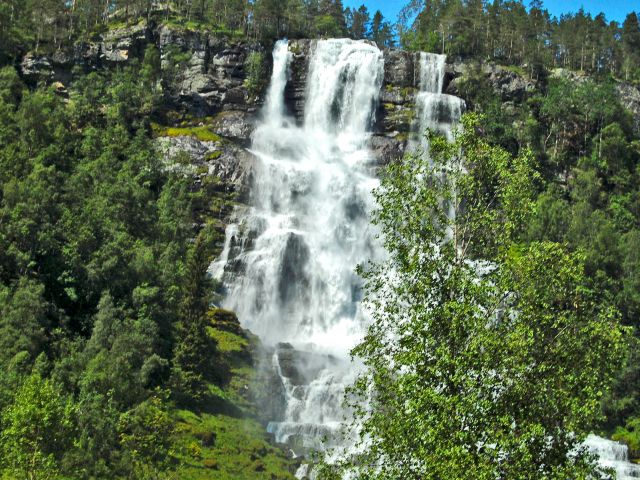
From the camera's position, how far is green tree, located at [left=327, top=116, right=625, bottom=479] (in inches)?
681

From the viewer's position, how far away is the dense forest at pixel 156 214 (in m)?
39.5

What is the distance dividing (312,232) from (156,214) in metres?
17.4

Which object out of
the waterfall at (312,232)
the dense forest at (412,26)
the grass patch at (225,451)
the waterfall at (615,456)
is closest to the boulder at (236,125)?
the waterfall at (312,232)

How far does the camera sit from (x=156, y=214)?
69875 mm

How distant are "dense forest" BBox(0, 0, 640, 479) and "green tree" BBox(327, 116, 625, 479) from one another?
881mm

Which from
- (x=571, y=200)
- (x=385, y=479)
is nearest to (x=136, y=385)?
(x=385, y=479)

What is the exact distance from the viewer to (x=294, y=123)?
310 ft

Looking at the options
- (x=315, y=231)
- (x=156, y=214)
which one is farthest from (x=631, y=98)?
(x=156, y=214)

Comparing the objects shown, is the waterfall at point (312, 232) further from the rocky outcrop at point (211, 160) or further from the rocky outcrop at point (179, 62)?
the rocky outcrop at point (179, 62)

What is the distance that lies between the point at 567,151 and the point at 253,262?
4570cm

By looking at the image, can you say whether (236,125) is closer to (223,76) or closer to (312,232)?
(223,76)

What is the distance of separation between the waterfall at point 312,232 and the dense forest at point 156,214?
162 inches

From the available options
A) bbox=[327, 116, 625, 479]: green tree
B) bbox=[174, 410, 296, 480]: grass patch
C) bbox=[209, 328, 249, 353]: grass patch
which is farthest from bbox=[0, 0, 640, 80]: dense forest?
bbox=[327, 116, 625, 479]: green tree

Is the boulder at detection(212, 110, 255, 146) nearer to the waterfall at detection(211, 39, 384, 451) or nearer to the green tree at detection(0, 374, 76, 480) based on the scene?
the waterfall at detection(211, 39, 384, 451)
